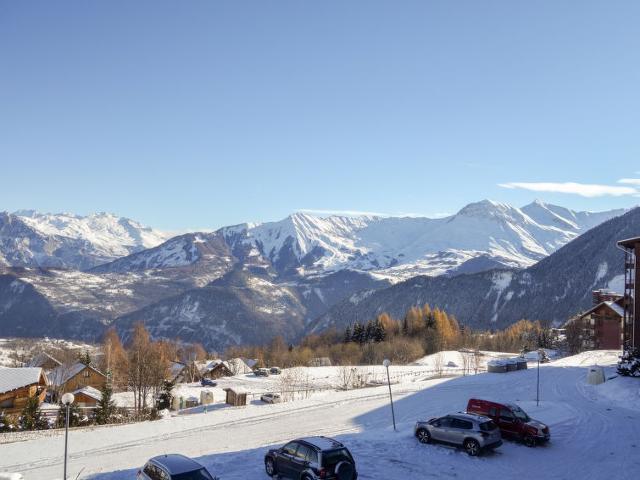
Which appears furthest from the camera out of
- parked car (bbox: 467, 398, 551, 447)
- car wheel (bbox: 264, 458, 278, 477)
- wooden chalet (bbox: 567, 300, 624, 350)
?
wooden chalet (bbox: 567, 300, 624, 350)

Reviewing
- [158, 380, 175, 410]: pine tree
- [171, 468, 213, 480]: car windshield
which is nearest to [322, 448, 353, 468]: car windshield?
[171, 468, 213, 480]: car windshield

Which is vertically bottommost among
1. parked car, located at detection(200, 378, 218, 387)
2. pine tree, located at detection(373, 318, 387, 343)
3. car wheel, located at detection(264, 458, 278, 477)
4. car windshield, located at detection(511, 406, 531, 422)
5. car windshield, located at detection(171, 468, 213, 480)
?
parked car, located at detection(200, 378, 218, 387)

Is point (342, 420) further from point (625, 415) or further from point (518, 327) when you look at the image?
point (518, 327)

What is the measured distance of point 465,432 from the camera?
82.9ft

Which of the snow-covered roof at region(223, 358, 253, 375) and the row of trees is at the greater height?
the row of trees

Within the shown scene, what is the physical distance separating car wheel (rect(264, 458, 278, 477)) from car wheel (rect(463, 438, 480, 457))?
9432mm

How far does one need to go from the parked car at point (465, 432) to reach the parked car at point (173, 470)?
12260 mm

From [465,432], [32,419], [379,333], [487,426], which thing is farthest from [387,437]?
[379,333]

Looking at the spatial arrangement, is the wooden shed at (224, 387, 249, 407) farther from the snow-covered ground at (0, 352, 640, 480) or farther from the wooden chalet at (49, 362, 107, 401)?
the wooden chalet at (49, 362, 107, 401)

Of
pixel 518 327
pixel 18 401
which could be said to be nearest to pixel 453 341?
pixel 518 327

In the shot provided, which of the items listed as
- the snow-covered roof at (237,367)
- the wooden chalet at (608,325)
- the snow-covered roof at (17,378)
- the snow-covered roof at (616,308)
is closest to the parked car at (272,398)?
the snow-covered roof at (17,378)

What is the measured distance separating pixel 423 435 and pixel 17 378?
174 ft

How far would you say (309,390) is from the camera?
7406 centimetres

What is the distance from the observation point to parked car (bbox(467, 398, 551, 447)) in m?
27.1
